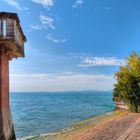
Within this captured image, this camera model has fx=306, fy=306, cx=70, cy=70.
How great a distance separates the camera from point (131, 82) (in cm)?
3638

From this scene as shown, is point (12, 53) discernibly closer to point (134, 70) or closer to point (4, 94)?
point (4, 94)

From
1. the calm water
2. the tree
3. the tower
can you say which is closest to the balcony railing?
the tower

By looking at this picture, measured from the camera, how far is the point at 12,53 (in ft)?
58.1

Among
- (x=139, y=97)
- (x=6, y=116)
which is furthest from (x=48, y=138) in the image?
(x=139, y=97)

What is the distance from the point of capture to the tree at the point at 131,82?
36250 millimetres

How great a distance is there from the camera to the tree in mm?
36250

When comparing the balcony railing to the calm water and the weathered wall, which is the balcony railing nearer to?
the weathered wall

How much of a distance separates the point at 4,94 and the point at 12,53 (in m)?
2.68

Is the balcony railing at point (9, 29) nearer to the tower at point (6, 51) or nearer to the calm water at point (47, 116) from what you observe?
the tower at point (6, 51)

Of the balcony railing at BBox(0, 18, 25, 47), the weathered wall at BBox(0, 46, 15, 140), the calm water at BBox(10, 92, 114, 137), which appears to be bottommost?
the calm water at BBox(10, 92, 114, 137)

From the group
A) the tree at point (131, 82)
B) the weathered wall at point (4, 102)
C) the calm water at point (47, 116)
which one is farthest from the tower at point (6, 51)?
the tree at point (131, 82)

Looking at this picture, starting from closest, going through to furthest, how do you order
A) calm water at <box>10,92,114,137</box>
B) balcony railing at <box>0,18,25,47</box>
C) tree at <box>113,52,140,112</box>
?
balcony railing at <box>0,18,25,47</box>
calm water at <box>10,92,114,137</box>
tree at <box>113,52,140,112</box>

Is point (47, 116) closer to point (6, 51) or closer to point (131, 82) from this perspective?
point (131, 82)

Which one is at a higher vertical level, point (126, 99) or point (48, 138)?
point (126, 99)
